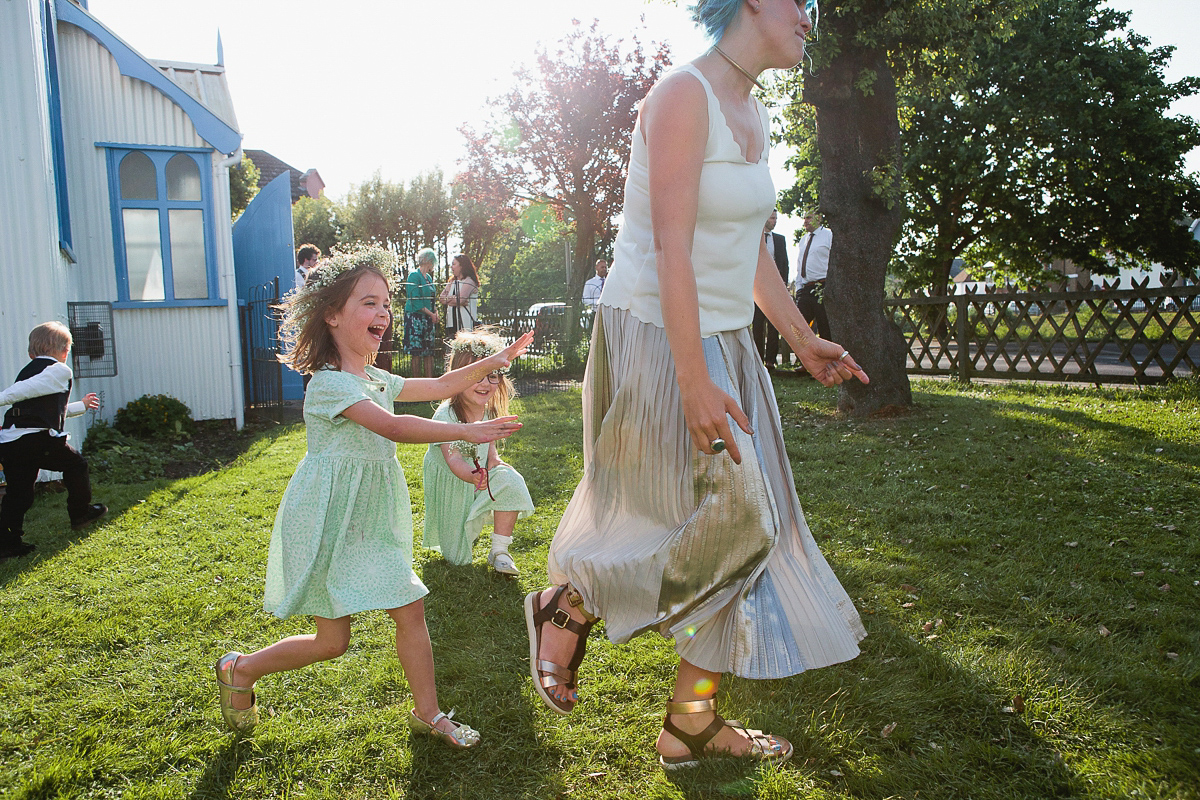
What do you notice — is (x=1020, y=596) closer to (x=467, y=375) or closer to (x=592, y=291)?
→ (x=467, y=375)

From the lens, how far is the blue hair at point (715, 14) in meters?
2.17

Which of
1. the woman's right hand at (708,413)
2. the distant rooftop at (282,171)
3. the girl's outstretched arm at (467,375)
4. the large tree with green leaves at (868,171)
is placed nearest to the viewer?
the woman's right hand at (708,413)

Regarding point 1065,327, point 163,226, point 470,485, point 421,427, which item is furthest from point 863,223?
point 163,226

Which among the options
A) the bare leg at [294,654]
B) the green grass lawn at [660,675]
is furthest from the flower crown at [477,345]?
the bare leg at [294,654]

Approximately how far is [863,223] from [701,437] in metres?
6.89

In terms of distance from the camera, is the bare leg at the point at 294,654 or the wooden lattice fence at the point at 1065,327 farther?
the wooden lattice fence at the point at 1065,327

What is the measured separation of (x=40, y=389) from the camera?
507cm

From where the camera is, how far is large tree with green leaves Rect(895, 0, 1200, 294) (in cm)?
2177

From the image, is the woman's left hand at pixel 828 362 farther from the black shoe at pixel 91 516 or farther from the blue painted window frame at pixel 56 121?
the blue painted window frame at pixel 56 121

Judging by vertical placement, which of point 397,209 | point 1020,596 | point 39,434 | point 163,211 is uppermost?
point 397,209

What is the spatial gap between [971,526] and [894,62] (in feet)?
19.4

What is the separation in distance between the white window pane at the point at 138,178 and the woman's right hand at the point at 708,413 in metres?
9.39

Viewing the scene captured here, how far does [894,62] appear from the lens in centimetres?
842

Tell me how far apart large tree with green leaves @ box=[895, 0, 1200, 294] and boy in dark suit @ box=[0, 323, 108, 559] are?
68.5 feet
